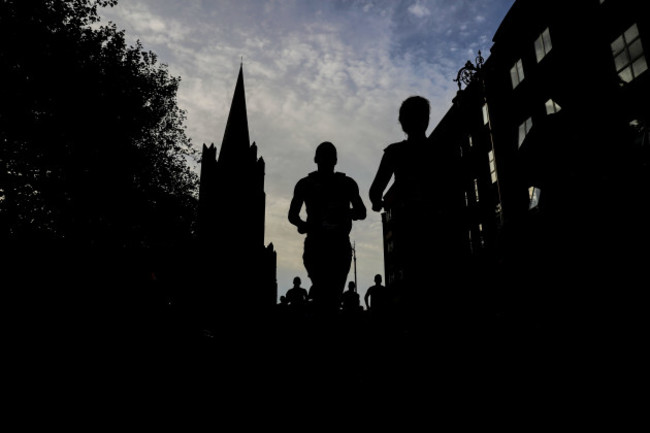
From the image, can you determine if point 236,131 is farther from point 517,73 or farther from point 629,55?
point 629,55

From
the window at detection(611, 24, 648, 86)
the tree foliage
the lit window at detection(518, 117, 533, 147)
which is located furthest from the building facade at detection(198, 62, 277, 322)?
the window at detection(611, 24, 648, 86)

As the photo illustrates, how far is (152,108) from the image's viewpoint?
22922 millimetres

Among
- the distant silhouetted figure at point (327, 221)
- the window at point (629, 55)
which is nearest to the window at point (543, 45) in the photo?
the window at point (629, 55)

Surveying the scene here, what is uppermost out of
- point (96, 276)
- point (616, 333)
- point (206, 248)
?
point (206, 248)

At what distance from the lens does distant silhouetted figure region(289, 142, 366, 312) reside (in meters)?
A: 4.01

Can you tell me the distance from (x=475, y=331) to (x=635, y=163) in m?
1.81

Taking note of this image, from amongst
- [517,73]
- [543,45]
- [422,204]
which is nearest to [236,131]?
[517,73]

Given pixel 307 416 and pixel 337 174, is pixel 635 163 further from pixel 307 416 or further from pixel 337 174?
pixel 307 416

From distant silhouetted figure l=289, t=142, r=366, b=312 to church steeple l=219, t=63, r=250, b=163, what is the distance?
1729 inches

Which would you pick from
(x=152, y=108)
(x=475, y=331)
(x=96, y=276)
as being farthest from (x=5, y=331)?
(x=152, y=108)

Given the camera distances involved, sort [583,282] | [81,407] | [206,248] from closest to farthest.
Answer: [81,407]
[583,282]
[206,248]

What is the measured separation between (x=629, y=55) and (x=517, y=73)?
7.37 metres

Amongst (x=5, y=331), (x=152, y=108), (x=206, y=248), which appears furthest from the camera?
(x=206, y=248)

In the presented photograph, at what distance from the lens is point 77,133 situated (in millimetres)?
18312
